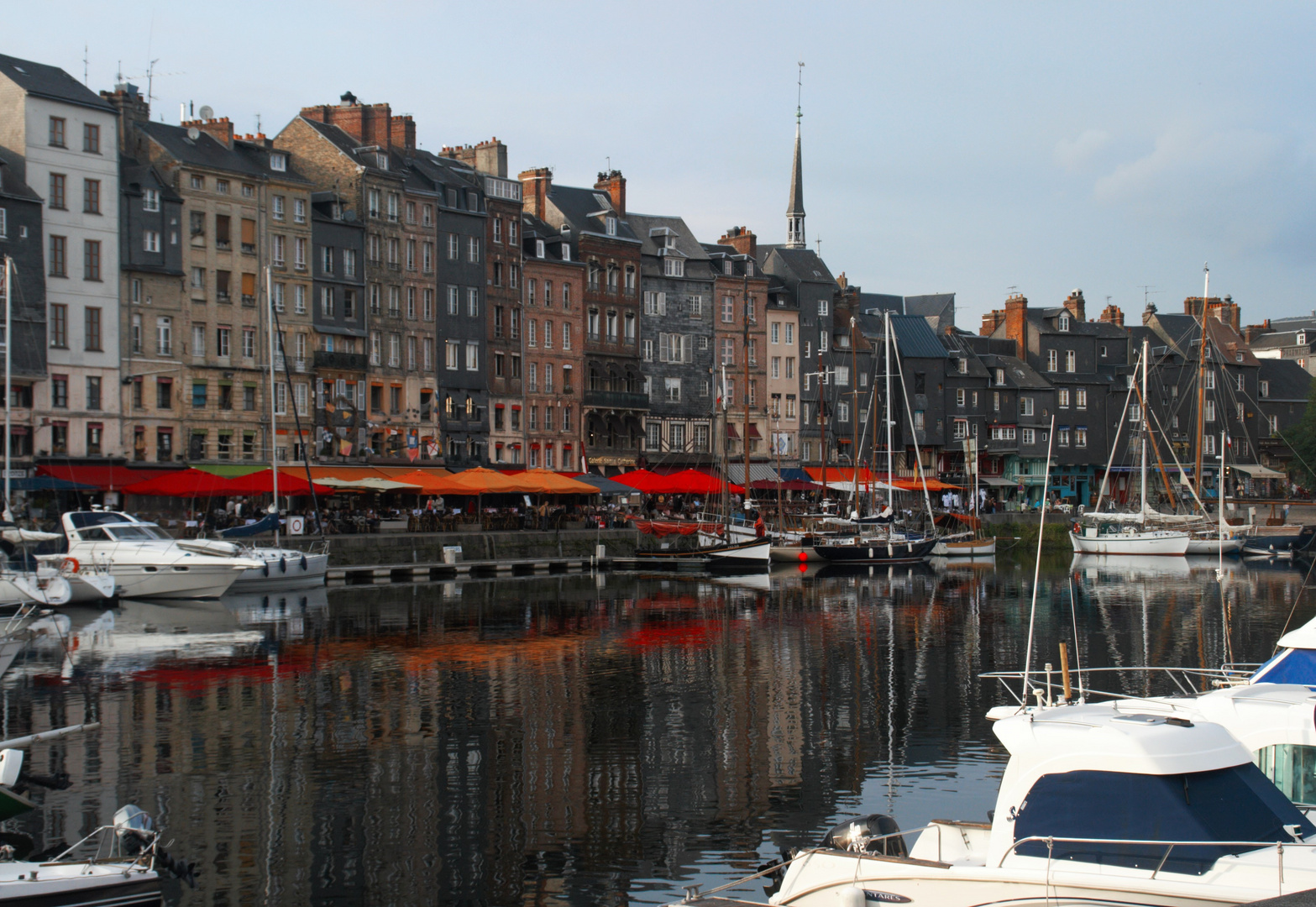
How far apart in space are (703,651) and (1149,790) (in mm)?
23933

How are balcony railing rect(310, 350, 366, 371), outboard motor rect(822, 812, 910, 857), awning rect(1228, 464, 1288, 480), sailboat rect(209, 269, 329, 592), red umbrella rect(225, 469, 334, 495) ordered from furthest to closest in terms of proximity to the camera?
1. awning rect(1228, 464, 1288, 480)
2. balcony railing rect(310, 350, 366, 371)
3. red umbrella rect(225, 469, 334, 495)
4. sailboat rect(209, 269, 329, 592)
5. outboard motor rect(822, 812, 910, 857)

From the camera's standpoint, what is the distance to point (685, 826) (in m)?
18.5

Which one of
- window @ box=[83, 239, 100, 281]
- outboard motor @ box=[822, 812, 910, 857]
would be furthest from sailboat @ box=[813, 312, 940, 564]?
outboard motor @ box=[822, 812, 910, 857]

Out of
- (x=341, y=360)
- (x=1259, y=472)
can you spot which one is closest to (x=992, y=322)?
(x=1259, y=472)

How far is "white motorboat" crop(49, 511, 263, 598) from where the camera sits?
45.9m

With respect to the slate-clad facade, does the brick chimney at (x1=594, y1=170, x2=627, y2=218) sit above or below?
above

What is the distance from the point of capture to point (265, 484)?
54.2 m

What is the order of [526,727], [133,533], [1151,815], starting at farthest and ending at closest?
[133,533]
[526,727]
[1151,815]

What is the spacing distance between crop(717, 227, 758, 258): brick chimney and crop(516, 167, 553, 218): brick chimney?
629 inches

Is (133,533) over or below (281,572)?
over

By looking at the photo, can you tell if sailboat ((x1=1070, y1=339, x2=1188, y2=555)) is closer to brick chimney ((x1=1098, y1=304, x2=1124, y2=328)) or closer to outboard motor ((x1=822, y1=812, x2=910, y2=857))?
brick chimney ((x1=1098, y1=304, x2=1124, y2=328))

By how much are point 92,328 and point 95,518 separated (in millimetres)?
17498

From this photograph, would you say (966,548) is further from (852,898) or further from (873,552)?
(852,898)

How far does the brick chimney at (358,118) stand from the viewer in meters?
76.2
